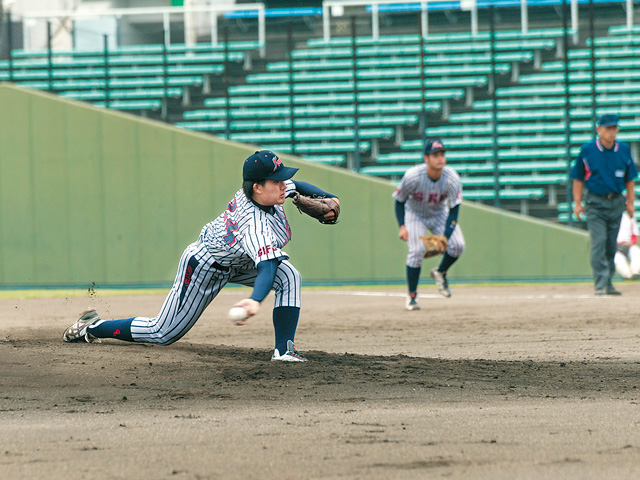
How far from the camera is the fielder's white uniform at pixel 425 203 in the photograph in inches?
360

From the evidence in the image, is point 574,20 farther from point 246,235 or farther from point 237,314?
point 237,314

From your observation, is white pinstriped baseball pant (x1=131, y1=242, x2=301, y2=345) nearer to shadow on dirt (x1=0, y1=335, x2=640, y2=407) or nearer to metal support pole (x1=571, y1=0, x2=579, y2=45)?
shadow on dirt (x1=0, y1=335, x2=640, y2=407)

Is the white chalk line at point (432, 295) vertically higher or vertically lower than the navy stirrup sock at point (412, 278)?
lower

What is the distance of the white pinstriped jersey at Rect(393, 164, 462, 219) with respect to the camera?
30.0 ft

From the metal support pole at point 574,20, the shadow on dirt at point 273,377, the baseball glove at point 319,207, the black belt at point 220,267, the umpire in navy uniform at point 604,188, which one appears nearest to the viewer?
the shadow on dirt at point 273,377

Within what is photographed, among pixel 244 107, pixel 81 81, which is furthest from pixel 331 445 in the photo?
pixel 81 81

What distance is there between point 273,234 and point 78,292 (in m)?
10.1

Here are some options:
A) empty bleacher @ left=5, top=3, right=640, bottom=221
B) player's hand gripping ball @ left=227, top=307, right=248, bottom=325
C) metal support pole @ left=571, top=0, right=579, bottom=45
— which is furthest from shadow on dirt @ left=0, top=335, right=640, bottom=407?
metal support pole @ left=571, top=0, right=579, bottom=45

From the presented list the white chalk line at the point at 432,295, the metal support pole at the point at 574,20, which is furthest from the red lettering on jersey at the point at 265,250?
the metal support pole at the point at 574,20

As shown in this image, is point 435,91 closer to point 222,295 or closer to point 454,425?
point 222,295

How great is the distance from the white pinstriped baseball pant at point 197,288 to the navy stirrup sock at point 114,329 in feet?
0.55

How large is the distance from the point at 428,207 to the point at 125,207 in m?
6.94

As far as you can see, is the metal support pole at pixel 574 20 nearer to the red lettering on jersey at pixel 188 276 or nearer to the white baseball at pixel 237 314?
the red lettering on jersey at pixel 188 276

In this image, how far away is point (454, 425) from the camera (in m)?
3.40
